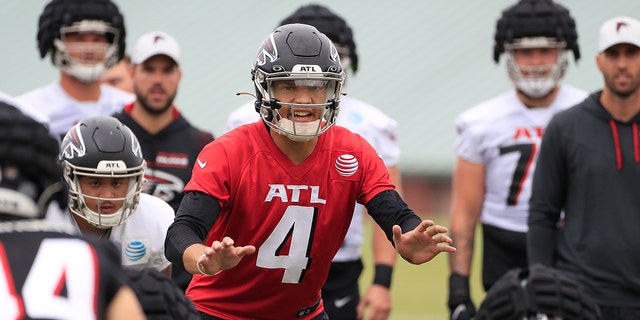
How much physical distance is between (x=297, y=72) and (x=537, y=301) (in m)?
2.07

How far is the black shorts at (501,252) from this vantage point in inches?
298

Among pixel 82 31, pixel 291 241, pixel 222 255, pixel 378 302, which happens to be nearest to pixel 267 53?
pixel 291 241

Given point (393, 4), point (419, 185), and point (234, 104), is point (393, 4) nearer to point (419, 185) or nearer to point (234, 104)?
point (234, 104)

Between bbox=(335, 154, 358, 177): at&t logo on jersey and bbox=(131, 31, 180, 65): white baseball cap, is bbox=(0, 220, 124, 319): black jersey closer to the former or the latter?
bbox=(335, 154, 358, 177): at&t logo on jersey

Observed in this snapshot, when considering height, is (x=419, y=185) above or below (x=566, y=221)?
below

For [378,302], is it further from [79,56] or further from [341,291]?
[79,56]

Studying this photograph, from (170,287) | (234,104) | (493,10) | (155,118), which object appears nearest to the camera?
(170,287)

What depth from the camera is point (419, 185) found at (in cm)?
2064

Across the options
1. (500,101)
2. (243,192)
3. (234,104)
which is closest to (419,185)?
(234,104)

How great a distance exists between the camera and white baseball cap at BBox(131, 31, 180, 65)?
7.76 meters

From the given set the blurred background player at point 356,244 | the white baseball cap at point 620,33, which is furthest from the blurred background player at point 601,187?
the blurred background player at point 356,244

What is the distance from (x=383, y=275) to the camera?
739 centimetres

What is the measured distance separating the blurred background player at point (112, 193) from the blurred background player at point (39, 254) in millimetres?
2427

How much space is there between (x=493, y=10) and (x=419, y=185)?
6.97 meters
